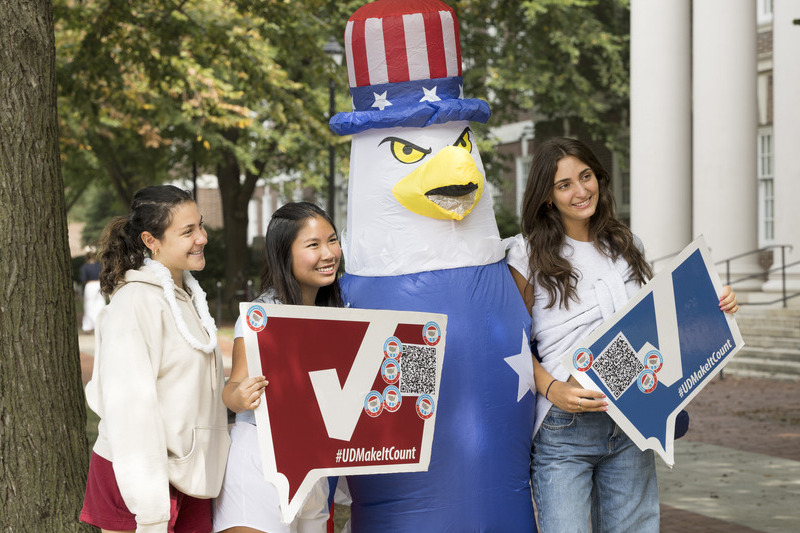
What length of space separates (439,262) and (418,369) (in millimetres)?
637

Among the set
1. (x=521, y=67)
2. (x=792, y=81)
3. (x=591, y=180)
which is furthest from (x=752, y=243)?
(x=591, y=180)

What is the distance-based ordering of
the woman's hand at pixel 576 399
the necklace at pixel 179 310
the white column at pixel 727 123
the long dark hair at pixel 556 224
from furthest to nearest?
the white column at pixel 727 123
the long dark hair at pixel 556 224
the woman's hand at pixel 576 399
the necklace at pixel 179 310

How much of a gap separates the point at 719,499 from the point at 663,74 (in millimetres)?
11272

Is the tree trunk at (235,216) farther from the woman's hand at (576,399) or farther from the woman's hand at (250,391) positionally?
the woman's hand at (250,391)

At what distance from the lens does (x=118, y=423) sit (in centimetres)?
319

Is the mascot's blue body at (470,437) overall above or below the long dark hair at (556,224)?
below

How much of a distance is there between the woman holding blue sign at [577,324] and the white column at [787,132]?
12.6m

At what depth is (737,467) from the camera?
28.1ft

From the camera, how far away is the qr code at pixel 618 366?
142 inches

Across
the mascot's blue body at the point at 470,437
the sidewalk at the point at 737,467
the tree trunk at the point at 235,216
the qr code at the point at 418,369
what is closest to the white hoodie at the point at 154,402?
the qr code at the point at 418,369

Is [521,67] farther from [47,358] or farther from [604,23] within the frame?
[47,358]

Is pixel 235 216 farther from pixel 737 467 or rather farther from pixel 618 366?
pixel 618 366

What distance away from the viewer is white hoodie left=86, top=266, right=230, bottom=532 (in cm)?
319

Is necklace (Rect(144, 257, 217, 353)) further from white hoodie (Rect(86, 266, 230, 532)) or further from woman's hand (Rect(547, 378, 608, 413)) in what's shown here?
woman's hand (Rect(547, 378, 608, 413))
